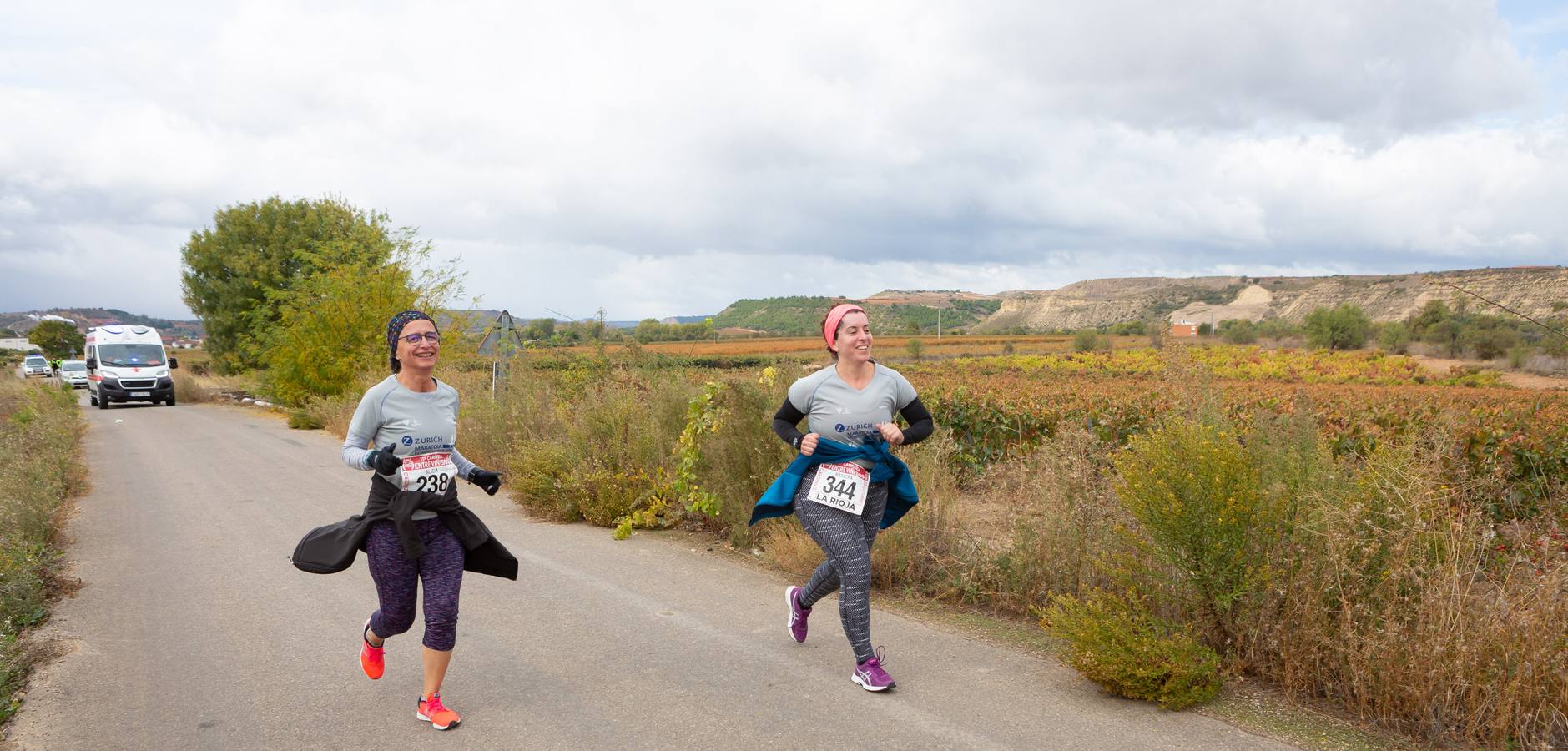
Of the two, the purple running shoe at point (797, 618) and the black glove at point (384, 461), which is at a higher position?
the black glove at point (384, 461)

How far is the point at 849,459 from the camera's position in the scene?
4820 mm

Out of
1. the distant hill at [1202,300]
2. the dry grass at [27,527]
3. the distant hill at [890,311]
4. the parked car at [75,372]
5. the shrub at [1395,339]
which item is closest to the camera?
the dry grass at [27,527]

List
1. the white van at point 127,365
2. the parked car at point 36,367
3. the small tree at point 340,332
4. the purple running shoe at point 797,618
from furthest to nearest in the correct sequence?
1. the parked car at point 36,367
2. the white van at point 127,365
3. the small tree at point 340,332
4. the purple running shoe at point 797,618

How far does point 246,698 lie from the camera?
4707 mm

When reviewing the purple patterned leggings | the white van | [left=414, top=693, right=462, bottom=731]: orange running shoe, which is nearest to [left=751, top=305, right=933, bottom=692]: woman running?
the purple patterned leggings

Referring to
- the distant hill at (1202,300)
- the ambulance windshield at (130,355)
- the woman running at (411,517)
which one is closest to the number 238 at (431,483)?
the woman running at (411,517)

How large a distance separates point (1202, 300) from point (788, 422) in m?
112

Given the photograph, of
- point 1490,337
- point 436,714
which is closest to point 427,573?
point 436,714

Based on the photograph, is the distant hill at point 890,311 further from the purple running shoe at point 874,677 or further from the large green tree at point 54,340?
the purple running shoe at point 874,677

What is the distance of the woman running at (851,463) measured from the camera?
4.76m

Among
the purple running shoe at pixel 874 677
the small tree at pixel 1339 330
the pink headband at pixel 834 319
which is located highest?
the pink headband at pixel 834 319

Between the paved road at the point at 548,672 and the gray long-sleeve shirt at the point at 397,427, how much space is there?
1165 mm

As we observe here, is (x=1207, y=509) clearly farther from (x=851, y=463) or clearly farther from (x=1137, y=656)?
(x=851, y=463)

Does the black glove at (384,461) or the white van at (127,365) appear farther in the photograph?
the white van at (127,365)
